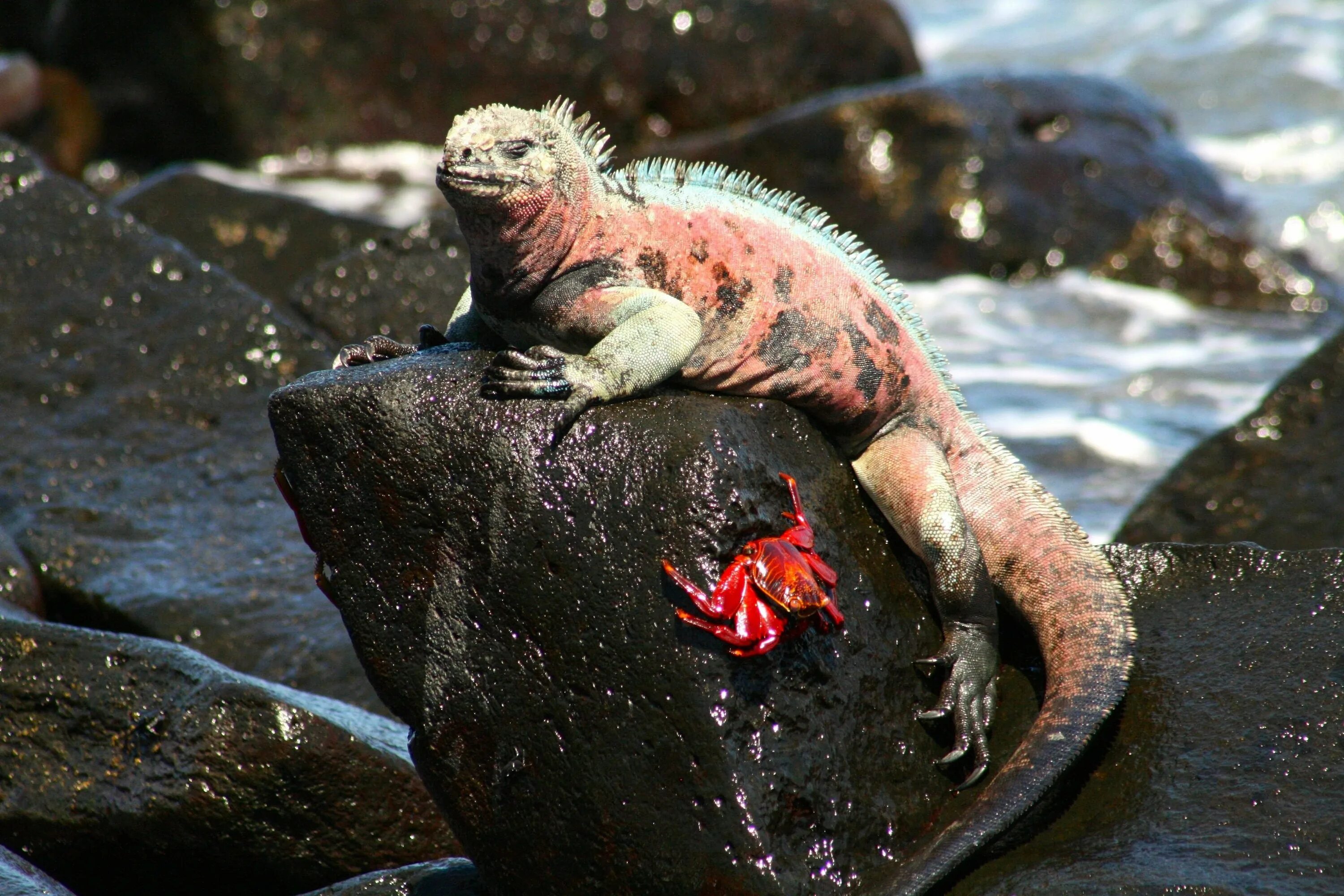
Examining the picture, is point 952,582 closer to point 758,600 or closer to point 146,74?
point 758,600

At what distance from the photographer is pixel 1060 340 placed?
39.6 feet

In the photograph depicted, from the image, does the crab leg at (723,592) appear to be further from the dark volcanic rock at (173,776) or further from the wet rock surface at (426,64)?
the wet rock surface at (426,64)

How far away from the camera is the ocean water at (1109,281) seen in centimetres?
1004

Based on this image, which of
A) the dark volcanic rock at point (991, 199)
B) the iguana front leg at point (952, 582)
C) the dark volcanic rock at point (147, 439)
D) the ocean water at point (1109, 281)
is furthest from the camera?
the dark volcanic rock at point (991, 199)

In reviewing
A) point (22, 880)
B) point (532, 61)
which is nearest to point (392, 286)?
point (22, 880)

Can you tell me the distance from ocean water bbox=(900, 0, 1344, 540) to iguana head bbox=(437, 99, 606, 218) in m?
4.91

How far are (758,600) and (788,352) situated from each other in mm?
959

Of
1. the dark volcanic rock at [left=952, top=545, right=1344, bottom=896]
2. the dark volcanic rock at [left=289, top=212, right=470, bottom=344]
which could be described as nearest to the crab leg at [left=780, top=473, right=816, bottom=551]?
the dark volcanic rock at [left=952, top=545, right=1344, bottom=896]

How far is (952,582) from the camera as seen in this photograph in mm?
4031

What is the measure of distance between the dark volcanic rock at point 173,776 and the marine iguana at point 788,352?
1303 mm

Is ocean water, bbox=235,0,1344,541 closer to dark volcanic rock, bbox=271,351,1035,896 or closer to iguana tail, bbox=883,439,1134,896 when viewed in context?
iguana tail, bbox=883,439,1134,896

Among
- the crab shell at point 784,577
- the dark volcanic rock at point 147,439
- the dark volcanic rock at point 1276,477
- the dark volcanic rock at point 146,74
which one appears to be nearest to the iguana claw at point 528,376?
the crab shell at point 784,577

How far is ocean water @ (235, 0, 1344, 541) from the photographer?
10039 mm

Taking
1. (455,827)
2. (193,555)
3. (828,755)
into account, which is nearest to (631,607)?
(828,755)
